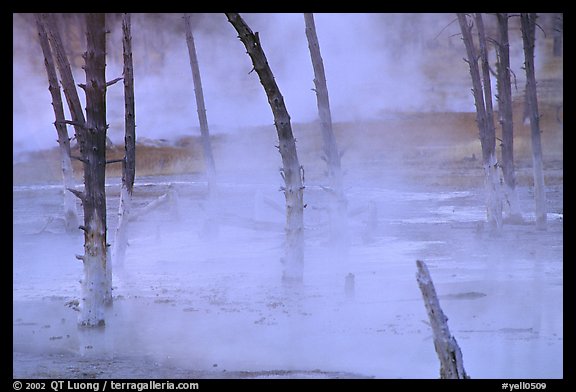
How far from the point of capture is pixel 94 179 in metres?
6.42

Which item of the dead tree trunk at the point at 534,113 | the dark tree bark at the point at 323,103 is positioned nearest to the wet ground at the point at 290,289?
the dead tree trunk at the point at 534,113

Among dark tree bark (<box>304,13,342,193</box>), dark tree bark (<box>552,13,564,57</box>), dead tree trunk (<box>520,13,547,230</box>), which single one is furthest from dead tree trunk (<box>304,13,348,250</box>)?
dark tree bark (<box>552,13,564,57</box>)

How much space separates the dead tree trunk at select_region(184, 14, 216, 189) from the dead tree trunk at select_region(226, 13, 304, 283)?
4289 millimetres

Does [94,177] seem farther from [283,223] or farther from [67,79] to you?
[283,223]

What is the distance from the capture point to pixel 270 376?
5480 millimetres

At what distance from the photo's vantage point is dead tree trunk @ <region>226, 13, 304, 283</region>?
711cm

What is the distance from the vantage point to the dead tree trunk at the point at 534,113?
10.2 metres

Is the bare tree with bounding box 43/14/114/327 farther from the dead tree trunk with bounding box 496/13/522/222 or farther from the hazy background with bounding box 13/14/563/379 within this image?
the dead tree trunk with bounding box 496/13/522/222

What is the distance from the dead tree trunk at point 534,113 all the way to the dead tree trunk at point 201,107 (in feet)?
14.7

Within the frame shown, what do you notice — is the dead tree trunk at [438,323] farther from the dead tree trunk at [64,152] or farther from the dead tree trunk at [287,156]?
the dead tree trunk at [64,152]
